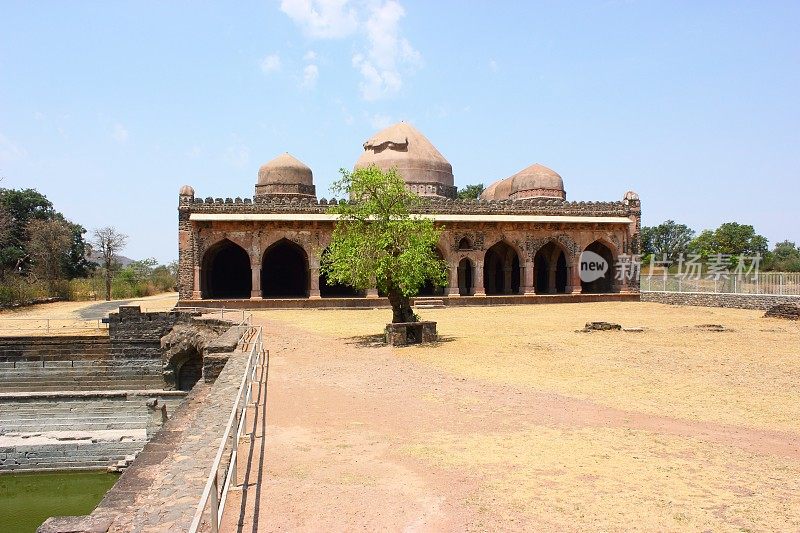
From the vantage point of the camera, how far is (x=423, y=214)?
25891mm

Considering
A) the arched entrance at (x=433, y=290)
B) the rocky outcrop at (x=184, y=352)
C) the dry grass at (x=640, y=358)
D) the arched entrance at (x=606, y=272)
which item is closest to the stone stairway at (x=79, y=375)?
the rocky outcrop at (x=184, y=352)

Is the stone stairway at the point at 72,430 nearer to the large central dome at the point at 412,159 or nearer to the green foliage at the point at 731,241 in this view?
the large central dome at the point at 412,159

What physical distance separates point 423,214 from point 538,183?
8823 mm

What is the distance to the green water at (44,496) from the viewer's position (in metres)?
9.48

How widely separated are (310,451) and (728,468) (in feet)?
12.3

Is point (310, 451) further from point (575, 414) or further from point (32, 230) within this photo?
point (32, 230)

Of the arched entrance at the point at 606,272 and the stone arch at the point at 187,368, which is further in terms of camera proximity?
the arched entrance at the point at 606,272

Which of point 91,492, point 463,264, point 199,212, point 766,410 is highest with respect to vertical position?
point 199,212

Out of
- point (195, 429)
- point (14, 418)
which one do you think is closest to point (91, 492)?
point (14, 418)

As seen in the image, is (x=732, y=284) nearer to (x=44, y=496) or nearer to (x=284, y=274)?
(x=284, y=274)

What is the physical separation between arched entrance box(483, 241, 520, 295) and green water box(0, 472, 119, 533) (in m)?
21.3

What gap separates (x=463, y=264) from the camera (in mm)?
29438

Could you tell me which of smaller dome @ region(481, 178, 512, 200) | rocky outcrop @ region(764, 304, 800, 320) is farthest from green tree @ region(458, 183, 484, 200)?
rocky outcrop @ region(764, 304, 800, 320)

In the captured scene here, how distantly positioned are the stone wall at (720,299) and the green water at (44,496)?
2270cm
